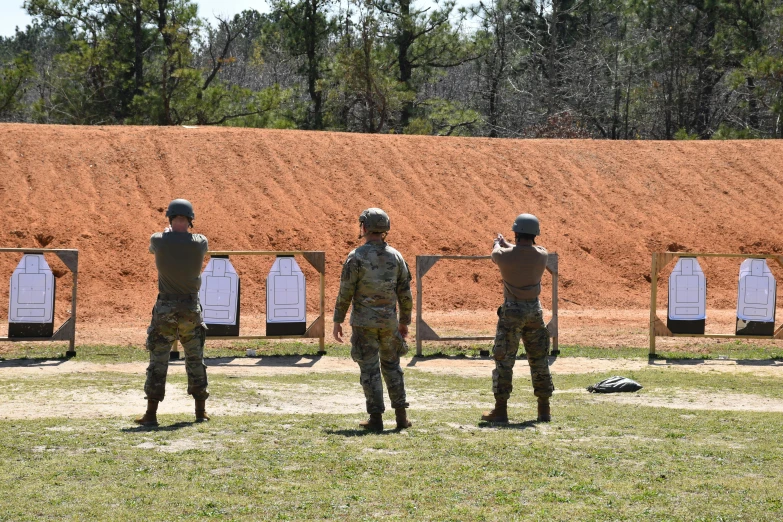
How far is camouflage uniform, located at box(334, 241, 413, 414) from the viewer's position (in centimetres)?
796

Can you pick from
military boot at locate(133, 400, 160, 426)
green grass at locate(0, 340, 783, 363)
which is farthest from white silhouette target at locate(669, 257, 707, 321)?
military boot at locate(133, 400, 160, 426)

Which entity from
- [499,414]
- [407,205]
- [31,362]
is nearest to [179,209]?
[499,414]

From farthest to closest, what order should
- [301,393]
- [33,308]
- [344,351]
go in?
[344,351] → [33,308] → [301,393]

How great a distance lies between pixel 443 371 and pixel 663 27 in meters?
32.8

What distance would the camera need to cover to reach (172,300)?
835cm

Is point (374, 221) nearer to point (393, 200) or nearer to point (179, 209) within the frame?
point (179, 209)

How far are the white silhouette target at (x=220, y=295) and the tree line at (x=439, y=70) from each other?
2164 cm

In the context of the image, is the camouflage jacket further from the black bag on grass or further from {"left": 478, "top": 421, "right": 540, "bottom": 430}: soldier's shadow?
the black bag on grass

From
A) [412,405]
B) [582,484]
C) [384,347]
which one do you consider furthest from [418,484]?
[412,405]

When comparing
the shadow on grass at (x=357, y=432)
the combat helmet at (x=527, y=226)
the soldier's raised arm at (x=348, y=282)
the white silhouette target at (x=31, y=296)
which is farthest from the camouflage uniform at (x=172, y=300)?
the white silhouette target at (x=31, y=296)

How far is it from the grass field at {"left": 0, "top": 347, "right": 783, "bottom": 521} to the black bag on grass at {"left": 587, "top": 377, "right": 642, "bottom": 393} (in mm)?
1110

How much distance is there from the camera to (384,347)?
8070mm

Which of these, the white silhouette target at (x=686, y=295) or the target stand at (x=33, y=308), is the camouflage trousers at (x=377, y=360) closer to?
the target stand at (x=33, y=308)

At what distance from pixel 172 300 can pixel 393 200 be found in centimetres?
1932
